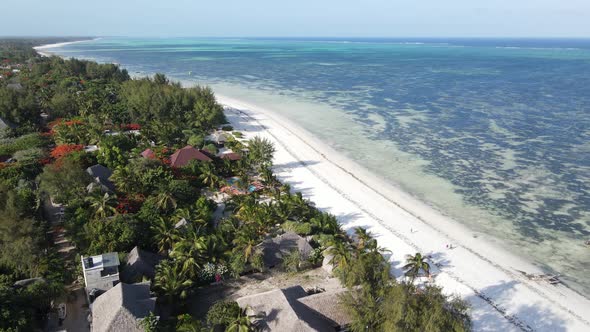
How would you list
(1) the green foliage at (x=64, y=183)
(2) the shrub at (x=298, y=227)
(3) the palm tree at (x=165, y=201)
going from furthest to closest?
1. (1) the green foliage at (x=64, y=183)
2. (3) the palm tree at (x=165, y=201)
3. (2) the shrub at (x=298, y=227)

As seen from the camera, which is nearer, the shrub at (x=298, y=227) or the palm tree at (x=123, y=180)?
Result: the shrub at (x=298, y=227)

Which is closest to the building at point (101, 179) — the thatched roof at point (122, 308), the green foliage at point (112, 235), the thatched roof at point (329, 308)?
the green foliage at point (112, 235)

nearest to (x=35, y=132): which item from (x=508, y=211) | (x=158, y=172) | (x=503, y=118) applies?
(x=158, y=172)

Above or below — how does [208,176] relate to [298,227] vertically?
above

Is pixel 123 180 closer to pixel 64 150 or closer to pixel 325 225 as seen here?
pixel 64 150

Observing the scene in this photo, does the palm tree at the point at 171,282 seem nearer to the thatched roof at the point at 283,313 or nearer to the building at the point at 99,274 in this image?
the building at the point at 99,274

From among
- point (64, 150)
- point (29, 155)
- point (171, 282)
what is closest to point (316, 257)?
point (171, 282)

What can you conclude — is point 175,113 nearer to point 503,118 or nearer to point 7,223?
point 7,223
